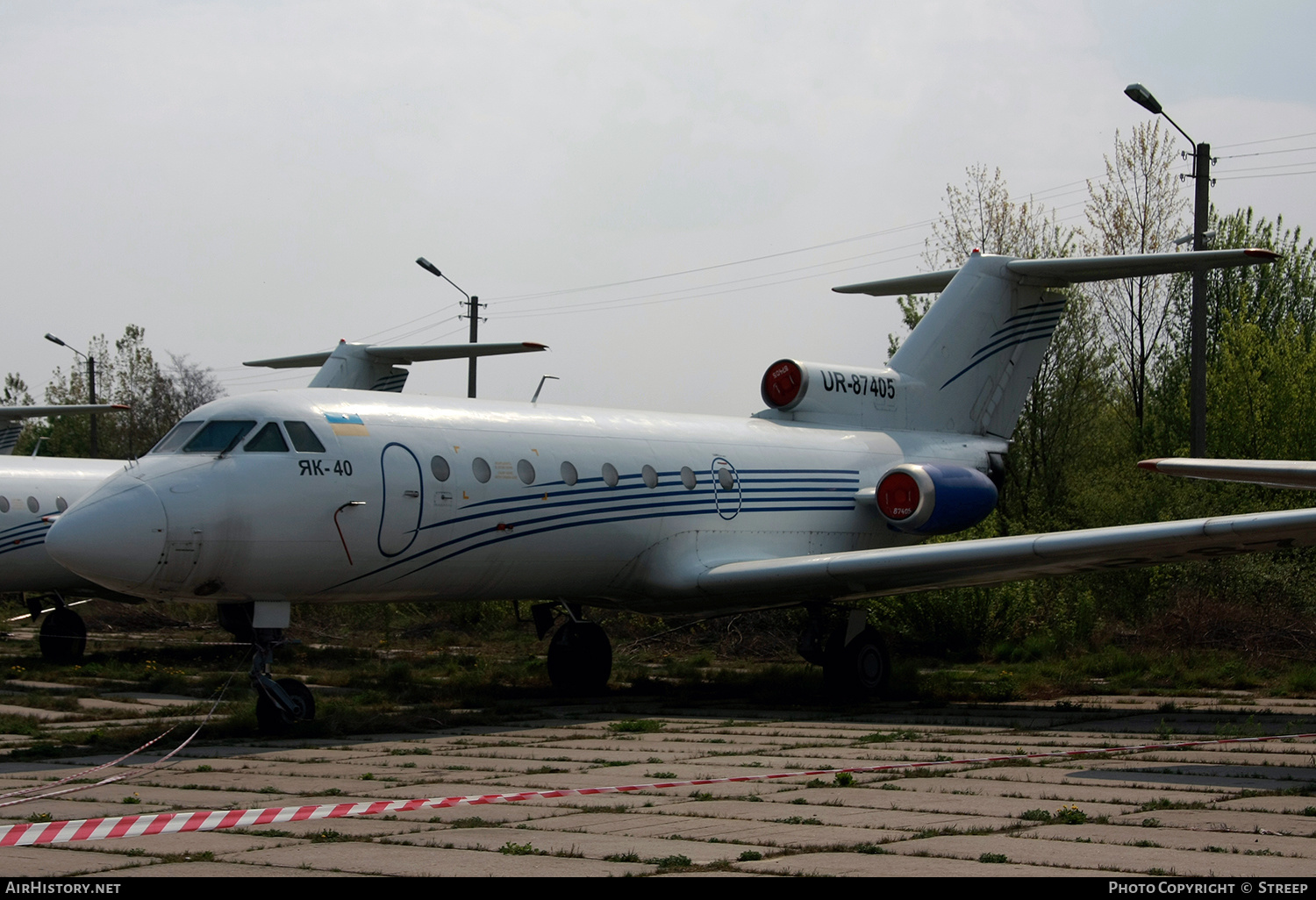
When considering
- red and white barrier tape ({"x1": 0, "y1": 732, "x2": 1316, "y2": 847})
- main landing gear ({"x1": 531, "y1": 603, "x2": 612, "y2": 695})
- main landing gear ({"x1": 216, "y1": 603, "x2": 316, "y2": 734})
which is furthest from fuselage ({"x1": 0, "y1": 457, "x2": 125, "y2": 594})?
red and white barrier tape ({"x1": 0, "y1": 732, "x2": 1316, "y2": 847})

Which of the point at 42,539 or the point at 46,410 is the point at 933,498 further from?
the point at 46,410

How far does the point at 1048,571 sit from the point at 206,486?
816 centimetres

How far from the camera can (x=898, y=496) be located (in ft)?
57.0

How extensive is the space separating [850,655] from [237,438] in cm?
709

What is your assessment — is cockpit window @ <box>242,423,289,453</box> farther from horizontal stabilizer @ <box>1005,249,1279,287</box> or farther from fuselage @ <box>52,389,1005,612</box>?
horizontal stabilizer @ <box>1005,249,1279,287</box>

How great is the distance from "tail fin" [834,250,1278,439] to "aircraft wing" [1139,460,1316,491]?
8.18 metres

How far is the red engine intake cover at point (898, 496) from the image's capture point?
56.4ft

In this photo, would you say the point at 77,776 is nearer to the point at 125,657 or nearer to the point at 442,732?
the point at 442,732

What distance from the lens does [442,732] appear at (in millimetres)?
12625

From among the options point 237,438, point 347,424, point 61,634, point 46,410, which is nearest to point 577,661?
point 347,424

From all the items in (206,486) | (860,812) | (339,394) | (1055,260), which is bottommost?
(860,812)

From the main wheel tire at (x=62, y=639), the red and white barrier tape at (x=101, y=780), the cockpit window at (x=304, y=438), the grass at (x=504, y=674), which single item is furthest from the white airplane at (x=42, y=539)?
the red and white barrier tape at (x=101, y=780)

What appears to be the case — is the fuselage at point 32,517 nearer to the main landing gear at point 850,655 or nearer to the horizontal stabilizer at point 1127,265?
the main landing gear at point 850,655
